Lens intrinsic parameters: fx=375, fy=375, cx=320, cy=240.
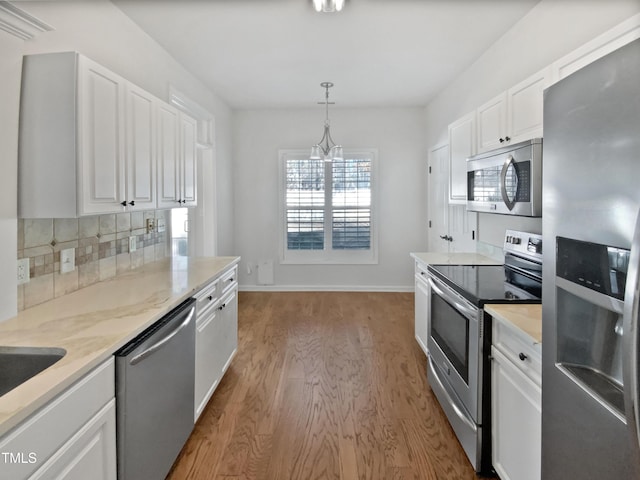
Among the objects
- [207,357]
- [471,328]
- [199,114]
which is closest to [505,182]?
[471,328]

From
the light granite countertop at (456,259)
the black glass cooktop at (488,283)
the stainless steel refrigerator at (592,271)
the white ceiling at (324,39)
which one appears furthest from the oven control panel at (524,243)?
the white ceiling at (324,39)

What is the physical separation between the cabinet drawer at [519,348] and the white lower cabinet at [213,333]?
1.58 meters

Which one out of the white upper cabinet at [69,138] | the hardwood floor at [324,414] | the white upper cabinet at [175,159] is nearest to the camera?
the white upper cabinet at [69,138]

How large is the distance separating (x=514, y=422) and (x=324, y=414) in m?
1.22

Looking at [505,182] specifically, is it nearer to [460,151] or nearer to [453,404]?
[460,151]

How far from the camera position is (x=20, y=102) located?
1.69 m

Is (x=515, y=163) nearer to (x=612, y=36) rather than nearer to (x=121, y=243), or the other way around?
(x=612, y=36)

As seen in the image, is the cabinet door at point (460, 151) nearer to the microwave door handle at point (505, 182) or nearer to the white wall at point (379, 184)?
the microwave door handle at point (505, 182)

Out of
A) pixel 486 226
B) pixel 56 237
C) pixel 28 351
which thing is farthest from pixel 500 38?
pixel 28 351

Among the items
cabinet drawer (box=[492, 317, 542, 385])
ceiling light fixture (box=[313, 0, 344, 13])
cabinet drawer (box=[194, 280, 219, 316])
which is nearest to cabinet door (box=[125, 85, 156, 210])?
cabinet drawer (box=[194, 280, 219, 316])

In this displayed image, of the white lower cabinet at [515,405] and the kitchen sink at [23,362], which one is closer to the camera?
the kitchen sink at [23,362]

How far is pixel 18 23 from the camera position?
5.22 ft

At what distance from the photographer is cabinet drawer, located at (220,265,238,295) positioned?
2.64 metres

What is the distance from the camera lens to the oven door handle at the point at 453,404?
1865mm
